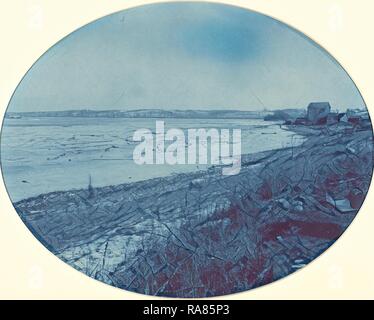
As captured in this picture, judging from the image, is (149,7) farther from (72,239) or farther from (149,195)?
(72,239)

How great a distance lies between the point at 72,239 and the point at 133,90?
67 centimetres

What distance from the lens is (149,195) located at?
3844 mm

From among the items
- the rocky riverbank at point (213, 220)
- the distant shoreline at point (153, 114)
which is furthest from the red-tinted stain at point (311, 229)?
the distant shoreline at point (153, 114)

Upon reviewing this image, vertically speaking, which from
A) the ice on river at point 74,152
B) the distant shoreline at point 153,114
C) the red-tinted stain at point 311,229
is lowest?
the red-tinted stain at point 311,229

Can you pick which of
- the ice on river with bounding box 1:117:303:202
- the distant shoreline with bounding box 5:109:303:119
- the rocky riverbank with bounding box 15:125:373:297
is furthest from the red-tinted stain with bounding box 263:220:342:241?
the distant shoreline with bounding box 5:109:303:119

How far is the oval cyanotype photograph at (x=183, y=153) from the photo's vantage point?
12.5 feet

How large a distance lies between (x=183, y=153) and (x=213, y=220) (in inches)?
12.1

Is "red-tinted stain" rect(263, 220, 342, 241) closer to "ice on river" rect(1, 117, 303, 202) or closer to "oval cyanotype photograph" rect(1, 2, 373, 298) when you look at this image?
"oval cyanotype photograph" rect(1, 2, 373, 298)

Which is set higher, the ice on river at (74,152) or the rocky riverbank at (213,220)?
the ice on river at (74,152)

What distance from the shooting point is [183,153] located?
152 inches

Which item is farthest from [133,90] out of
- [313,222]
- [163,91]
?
[313,222]

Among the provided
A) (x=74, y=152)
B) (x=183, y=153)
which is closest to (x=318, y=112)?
(x=183, y=153)

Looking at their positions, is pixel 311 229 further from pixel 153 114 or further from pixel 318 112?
pixel 153 114

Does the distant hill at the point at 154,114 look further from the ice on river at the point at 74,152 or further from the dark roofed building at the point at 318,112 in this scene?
the dark roofed building at the point at 318,112
